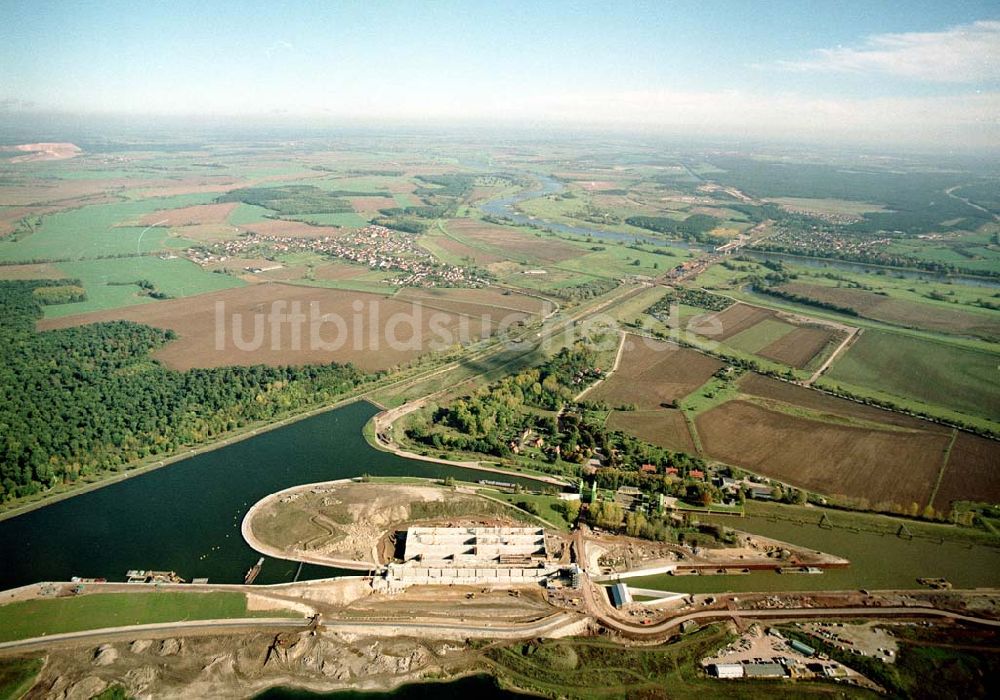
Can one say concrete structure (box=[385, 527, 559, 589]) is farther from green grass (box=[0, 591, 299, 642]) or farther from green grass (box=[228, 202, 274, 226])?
green grass (box=[228, 202, 274, 226])

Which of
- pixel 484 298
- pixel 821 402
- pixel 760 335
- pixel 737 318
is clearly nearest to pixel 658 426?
pixel 821 402

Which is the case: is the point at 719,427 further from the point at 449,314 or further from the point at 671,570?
the point at 449,314

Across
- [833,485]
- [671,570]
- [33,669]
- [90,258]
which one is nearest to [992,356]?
[833,485]

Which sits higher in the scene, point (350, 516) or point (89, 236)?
point (89, 236)

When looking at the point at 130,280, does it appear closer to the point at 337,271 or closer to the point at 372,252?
the point at 337,271

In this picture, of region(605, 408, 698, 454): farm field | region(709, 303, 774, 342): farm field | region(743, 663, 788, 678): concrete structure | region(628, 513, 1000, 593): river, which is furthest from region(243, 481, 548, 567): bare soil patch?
region(709, 303, 774, 342): farm field

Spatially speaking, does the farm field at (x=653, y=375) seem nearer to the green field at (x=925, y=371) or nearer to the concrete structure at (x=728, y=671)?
the green field at (x=925, y=371)

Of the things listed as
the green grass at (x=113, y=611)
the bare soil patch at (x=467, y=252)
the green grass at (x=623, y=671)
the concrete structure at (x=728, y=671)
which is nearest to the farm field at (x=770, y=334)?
the bare soil patch at (x=467, y=252)
